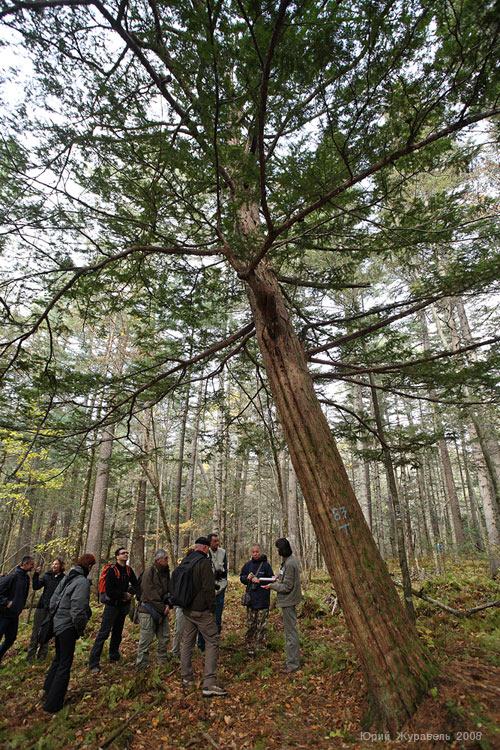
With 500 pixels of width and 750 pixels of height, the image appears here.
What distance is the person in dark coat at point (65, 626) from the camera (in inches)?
163

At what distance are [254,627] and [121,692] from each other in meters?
2.32

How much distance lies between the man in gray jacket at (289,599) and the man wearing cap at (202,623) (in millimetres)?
1038

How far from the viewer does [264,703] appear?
13.3 ft

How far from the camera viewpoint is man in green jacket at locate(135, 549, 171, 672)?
518 centimetres

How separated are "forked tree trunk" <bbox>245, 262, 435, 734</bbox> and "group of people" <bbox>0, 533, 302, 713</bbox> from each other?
2.17 metres

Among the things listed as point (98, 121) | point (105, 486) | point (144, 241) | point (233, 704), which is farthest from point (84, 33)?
point (105, 486)

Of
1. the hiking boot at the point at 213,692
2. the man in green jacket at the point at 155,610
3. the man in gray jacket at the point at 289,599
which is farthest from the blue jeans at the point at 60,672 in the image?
the man in gray jacket at the point at 289,599

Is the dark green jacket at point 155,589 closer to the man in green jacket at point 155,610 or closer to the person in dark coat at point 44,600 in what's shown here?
the man in green jacket at point 155,610

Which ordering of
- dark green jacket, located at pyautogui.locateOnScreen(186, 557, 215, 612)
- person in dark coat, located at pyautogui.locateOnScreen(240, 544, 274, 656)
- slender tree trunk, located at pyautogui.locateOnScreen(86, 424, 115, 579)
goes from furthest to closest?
slender tree trunk, located at pyautogui.locateOnScreen(86, 424, 115, 579)
person in dark coat, located at pyautogui.locateOnScreen(240, 544, 274, 656)
dark green jacket, located at pyautogui.locateOnScreen(186, 557, 215, 612)

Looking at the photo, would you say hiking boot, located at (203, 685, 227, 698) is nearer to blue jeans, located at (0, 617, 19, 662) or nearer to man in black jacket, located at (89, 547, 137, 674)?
man in black jacket, located at (89, 547, 137, 674)

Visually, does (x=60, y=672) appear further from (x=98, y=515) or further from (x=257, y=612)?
(x=98, y=515)

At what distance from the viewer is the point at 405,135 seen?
340cm

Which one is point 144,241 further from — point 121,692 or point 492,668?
point 492,668

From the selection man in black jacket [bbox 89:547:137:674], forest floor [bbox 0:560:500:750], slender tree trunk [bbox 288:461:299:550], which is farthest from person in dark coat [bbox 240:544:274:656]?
slender tree trunk [bbox 288:461:299:550]
